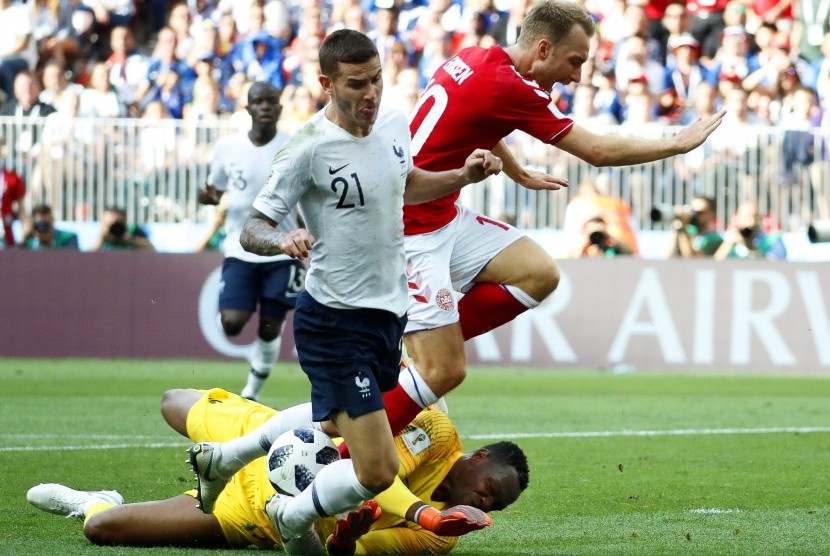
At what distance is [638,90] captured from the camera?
18031 millimetres

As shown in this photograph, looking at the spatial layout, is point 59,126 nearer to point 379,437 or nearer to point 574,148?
point 574,148

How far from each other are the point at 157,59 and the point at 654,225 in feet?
23.6

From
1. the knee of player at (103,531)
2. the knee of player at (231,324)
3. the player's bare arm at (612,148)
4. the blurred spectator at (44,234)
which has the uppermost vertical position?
the player's bare arm at (612,148)

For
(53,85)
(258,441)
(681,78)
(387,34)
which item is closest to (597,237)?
(681,78)

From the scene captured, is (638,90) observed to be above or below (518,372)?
above

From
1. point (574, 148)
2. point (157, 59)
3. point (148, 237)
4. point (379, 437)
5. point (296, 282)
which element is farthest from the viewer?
point (157, 59)

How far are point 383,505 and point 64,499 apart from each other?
153cm

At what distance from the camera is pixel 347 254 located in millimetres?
5727

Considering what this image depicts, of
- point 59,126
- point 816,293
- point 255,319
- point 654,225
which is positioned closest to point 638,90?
point 654,225

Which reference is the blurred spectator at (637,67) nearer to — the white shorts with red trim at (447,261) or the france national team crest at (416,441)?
the white shorts with red trim at (447,261)

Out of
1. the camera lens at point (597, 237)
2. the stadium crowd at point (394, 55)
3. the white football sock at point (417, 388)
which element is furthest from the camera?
the stadium crowd at point (394, 55)

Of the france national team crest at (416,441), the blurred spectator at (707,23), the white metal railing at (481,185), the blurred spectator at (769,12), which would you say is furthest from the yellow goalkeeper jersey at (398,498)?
the blurred spectator at (769,12)

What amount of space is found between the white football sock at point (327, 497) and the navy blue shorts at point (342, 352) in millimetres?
219

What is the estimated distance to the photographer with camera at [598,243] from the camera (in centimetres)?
1645
